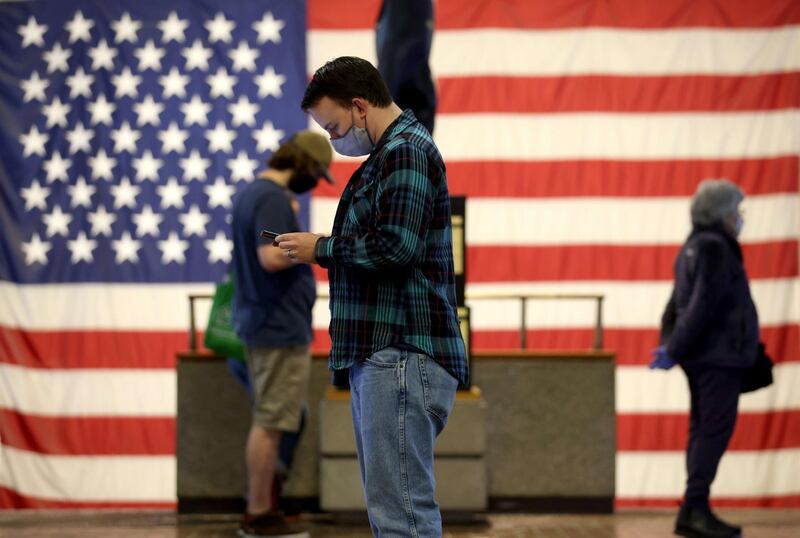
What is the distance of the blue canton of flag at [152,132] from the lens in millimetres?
5641

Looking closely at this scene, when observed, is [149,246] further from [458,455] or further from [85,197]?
[458,455]

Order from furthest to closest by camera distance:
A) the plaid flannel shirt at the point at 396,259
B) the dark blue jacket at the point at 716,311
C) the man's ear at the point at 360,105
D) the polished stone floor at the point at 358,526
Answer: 1. the polished stone floor at the point at 358,526
2. the dark blue jacket at the point at 716,311
3. the man's ear at the point at 360,105
4. the plaid flannel shirt at the point at 396,259

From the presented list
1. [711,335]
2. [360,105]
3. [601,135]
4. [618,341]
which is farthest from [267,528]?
[601,135]

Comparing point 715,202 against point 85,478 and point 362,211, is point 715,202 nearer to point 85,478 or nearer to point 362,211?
point 362,211

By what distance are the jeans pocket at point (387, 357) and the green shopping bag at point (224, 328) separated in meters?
2.33

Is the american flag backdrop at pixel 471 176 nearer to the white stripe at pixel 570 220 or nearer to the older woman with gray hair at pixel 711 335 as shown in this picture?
the white stripe at pixel 570 220

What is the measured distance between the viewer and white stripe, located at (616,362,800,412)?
5.63 m

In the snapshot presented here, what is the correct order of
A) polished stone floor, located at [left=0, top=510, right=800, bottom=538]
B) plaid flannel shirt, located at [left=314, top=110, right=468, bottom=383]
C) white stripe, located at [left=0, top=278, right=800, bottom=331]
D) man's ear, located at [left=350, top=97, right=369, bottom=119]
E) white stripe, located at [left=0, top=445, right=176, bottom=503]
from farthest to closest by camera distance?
white stripe, located at [left=0, top=445, right=176, bottom=503] → white stripe, located at [left=0, top=278, right=800, bottom=331] → polished stone floor, located at [left=0, top=510, right=800, bottom=538] → man's ear, located at [left=350, top=97, right=369, bottom=119] → plaid flannel shirt, located at [left=314, top=110, right=468, bottom=383]

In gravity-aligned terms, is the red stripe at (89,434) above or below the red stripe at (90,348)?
below

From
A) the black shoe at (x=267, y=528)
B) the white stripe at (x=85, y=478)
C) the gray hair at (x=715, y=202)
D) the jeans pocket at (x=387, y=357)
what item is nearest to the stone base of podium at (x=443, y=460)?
the black shoe at (x=267, y=528)

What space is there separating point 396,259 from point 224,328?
8.16ft

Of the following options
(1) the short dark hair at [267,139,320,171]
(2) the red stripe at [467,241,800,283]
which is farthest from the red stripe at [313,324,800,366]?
(1) the short dark hair at [267,139,320,171]

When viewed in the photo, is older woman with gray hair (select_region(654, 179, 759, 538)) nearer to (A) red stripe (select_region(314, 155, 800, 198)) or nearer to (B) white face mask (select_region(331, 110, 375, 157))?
(A) red stripe (select_region(314, 155, 800, 198))

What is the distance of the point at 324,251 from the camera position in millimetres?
1947
